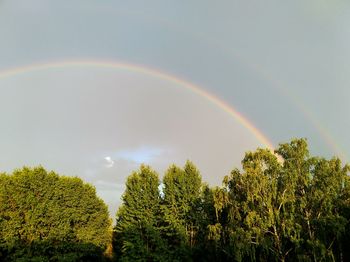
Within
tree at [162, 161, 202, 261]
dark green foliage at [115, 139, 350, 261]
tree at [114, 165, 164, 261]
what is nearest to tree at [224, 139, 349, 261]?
dark green foliage at [115, 139, 350, 261]

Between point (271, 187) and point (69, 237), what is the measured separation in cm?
2498

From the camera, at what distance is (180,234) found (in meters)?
46.4

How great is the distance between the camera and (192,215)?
48.3m

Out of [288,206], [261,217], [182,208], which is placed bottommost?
[261,217]

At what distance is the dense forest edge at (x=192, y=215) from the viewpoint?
36688 millimetres

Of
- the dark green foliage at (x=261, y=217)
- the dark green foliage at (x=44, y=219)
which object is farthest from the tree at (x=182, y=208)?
the dark green foliage at (x=44, y=219)

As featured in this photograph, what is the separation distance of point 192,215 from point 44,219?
1760 centimetres

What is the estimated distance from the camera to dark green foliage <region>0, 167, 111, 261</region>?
141 ft

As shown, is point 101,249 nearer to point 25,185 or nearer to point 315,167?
point 25,185

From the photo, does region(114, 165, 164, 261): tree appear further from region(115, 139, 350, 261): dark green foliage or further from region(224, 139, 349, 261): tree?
region(224, 139, 349, 261): tree

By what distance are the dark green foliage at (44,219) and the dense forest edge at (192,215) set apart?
0.11 m

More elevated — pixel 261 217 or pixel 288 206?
pixel 288 206

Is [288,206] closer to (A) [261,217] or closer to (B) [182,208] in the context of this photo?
(A) [261,217]

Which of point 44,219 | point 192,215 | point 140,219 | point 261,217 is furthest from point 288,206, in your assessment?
point 44,219
